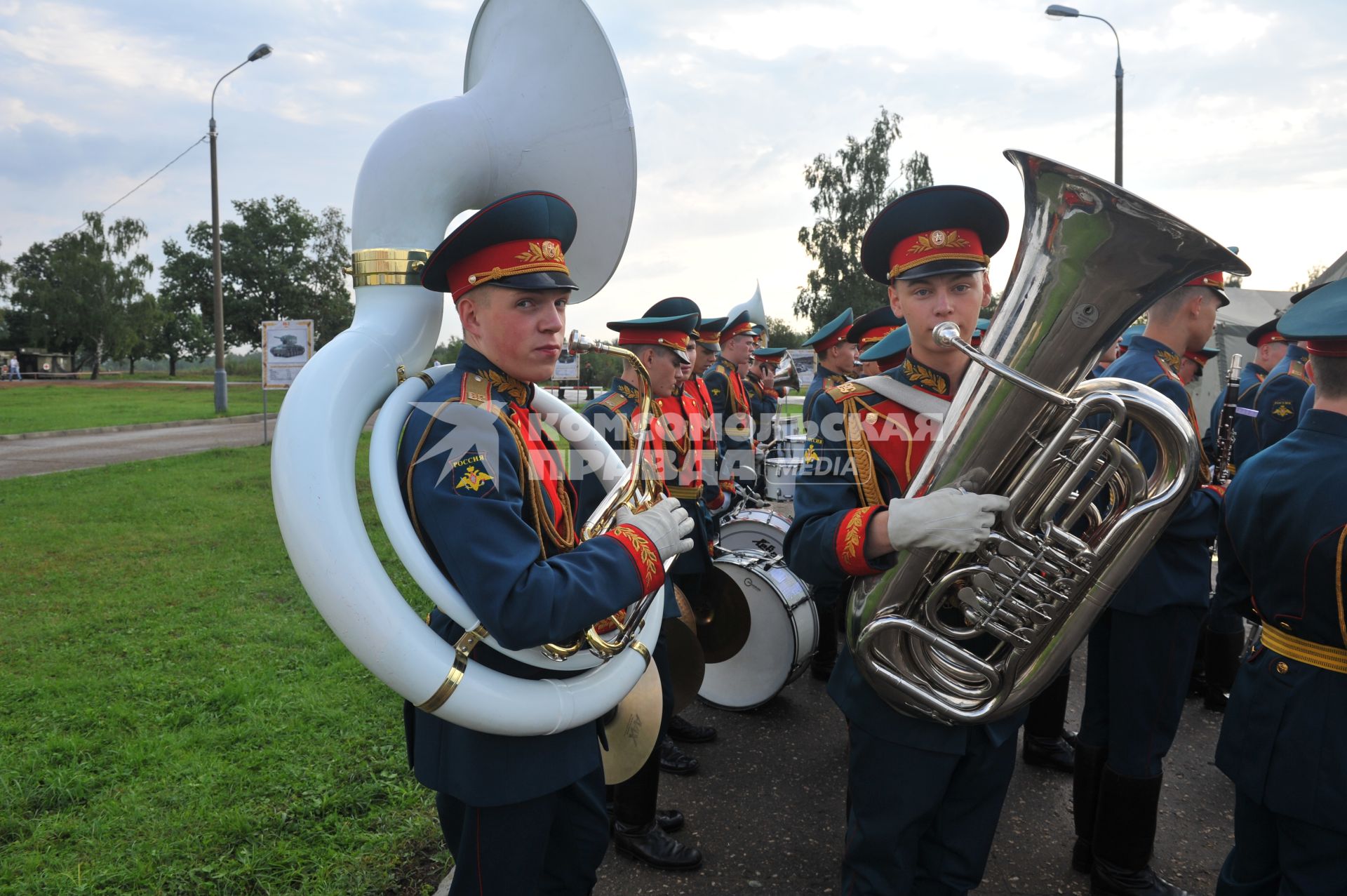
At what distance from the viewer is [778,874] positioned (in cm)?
299

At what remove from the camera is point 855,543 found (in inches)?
78.9

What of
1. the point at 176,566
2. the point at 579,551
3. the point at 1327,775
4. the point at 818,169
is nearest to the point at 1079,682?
the point at 1327,775

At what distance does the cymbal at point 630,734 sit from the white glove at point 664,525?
0.56 metres

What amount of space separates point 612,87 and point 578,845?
195cm

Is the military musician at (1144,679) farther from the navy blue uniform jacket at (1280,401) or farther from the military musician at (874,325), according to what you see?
the military musician at (874,325)

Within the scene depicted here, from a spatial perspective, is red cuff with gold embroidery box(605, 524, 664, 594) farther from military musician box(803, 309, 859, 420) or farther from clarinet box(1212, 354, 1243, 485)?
military musician box(803, 309, 859, 420)

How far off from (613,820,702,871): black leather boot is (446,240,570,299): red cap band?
230cm

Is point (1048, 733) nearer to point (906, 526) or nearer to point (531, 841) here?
point (906, 526)

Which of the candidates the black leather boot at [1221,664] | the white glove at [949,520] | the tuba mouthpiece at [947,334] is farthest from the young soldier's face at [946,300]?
the black leather boot at [1221,664]

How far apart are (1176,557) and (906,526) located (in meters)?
1.60

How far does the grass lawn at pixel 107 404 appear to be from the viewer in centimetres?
1862

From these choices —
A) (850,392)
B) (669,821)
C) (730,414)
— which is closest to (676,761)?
(669,821)

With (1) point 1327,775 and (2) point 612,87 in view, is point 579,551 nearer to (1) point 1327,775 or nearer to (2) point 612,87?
(2) point 612,87

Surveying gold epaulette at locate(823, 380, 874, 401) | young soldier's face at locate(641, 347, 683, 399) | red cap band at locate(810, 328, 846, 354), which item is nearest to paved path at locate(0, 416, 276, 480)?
young soldier's face at locate(641, 347, 683, 399)
